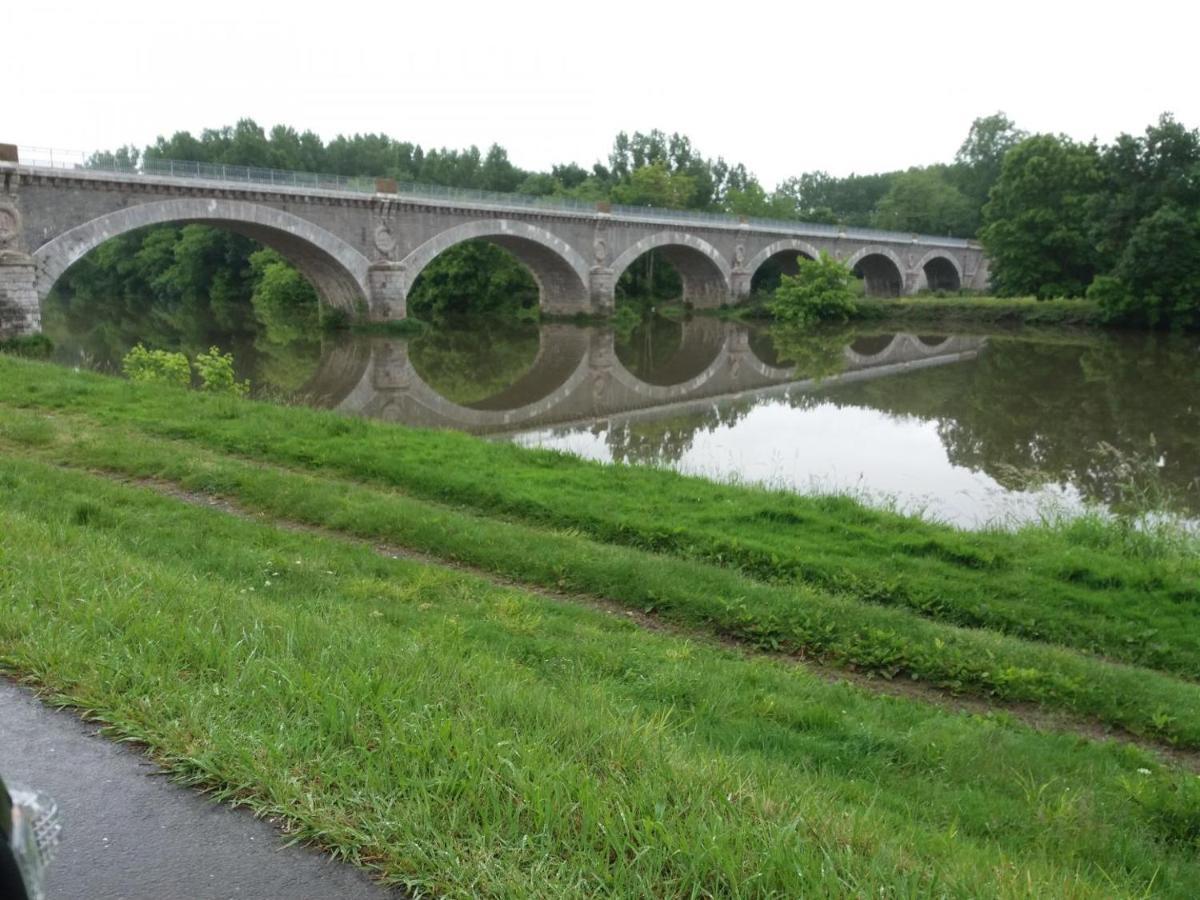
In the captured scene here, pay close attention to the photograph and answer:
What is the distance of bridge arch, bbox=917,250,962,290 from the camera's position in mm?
72688

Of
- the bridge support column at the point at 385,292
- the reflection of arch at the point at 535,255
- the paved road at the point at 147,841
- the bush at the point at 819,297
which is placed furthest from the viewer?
the bush at the point at 819,297

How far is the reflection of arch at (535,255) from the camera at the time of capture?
3738cm

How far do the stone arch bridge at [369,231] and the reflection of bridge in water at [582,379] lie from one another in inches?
177

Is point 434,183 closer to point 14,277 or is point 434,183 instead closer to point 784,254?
point 784,254

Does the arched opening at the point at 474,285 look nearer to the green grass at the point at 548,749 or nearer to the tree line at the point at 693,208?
the tree line at the point at 693,208

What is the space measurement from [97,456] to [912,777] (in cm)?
861

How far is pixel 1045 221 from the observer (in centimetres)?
5038

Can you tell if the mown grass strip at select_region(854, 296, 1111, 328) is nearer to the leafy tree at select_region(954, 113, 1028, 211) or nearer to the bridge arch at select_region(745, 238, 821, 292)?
the bridge arch at select_region(745, 238, 821, 292)

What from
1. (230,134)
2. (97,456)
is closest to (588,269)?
(97,456)

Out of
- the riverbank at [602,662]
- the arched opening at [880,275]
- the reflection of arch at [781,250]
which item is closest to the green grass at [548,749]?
the riverbank at [602,662]

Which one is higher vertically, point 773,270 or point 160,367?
point 773,270

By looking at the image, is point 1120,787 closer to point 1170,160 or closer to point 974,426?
point 974,426

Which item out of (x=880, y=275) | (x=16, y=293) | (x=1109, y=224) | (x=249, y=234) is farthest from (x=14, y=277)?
(x=880, y=275)

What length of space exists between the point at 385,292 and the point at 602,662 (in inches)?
1283
